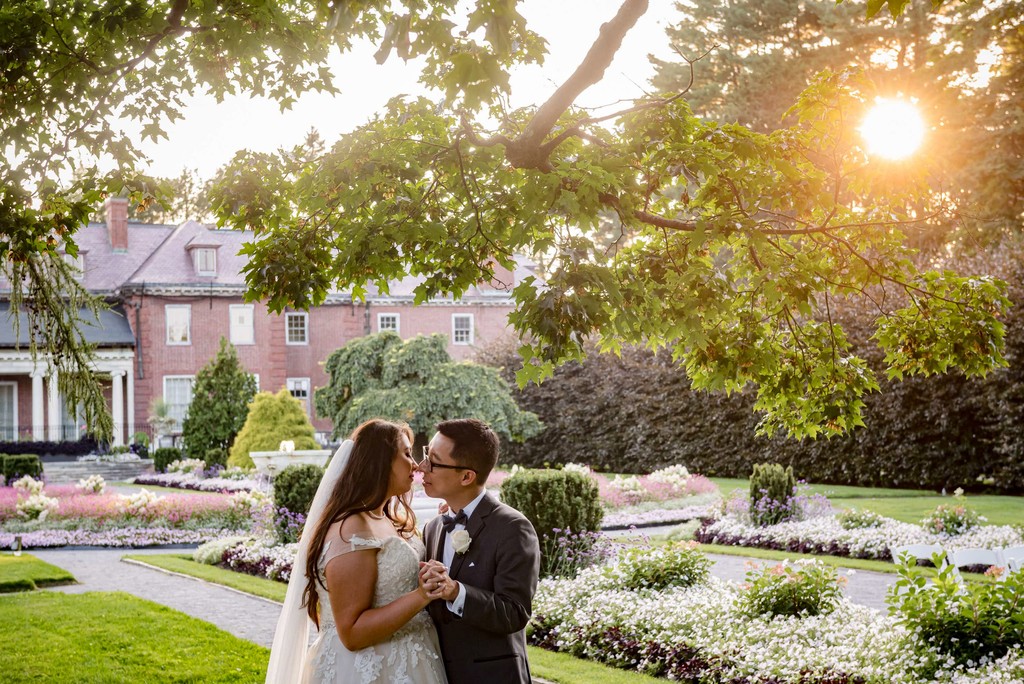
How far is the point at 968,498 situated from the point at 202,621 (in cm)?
1414

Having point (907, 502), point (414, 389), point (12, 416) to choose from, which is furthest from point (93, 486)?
point (12, 416)

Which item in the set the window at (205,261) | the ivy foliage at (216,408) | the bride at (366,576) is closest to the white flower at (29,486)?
the ivy foliage at (216,408)

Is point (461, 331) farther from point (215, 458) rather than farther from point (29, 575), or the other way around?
point (29, 575)

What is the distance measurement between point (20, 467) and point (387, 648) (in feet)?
79.3

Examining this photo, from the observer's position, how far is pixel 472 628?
3555mm

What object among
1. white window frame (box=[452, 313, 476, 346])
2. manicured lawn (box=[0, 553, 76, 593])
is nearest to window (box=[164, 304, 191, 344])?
white window frame (box=[452, 313, 476, 346])

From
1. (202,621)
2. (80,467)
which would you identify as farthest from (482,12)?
(80,467)

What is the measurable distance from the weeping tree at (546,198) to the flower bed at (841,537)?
662cm

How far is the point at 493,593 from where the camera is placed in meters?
3.42

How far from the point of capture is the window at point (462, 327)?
1564 inches

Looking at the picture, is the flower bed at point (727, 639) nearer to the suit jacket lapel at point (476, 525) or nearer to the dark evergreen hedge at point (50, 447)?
the suit jacket lapel at point (476, 525)

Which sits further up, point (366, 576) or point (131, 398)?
point (131, 398)

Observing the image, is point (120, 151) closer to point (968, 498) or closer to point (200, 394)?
point (968, 498)

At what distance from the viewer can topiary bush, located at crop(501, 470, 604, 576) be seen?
10.4 metres
